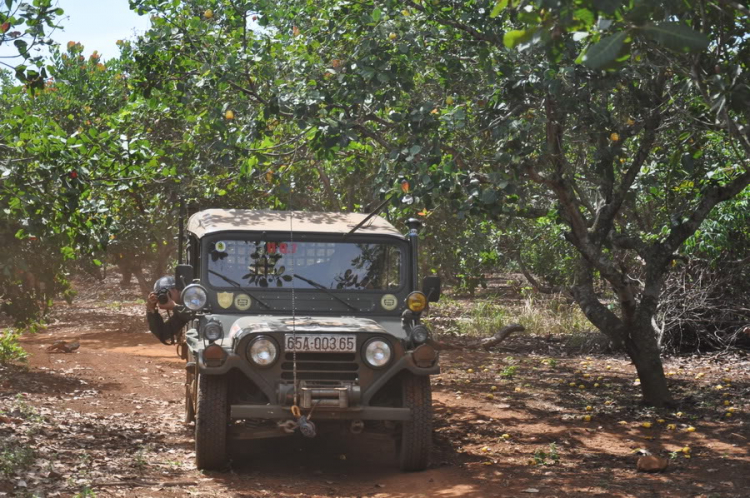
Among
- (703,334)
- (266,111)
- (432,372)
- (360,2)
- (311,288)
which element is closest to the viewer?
(432,372)

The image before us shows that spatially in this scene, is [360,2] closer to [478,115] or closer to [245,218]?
[478,115]

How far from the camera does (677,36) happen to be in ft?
11.8

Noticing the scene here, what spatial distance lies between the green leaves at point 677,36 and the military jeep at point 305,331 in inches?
138

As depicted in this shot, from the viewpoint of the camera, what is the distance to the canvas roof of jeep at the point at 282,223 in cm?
774

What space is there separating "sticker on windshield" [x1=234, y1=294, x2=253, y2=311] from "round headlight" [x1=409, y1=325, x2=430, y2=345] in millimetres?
1476

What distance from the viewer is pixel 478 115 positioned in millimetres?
8812

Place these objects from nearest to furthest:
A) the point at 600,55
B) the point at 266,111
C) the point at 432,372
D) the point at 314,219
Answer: the point at 600,55 < the point at 432,372 < the point at 314,219 < the point at 266,111

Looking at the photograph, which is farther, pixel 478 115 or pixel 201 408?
pixel 478 115

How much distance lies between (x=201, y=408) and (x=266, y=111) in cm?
329

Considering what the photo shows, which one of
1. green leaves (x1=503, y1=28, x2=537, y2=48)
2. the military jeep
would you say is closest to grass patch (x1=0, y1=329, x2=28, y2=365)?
the military jeep

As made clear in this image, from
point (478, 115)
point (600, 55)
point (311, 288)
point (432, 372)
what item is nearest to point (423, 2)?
point (478, 115)

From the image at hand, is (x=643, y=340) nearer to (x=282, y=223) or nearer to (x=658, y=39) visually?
(x=282, y=223)

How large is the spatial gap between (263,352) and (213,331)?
0.46 metres

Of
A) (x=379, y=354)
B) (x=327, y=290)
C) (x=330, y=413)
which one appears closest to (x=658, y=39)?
(x=379, y=354)
